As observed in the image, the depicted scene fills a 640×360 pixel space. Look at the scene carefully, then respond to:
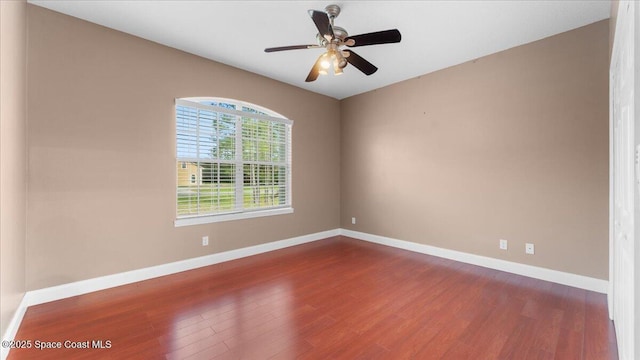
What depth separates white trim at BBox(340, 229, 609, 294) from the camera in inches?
112

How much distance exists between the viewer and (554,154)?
3076 millimetres

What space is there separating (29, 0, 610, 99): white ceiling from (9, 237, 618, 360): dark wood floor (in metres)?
2.78

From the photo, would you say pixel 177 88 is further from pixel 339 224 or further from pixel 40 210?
pixel 339 224

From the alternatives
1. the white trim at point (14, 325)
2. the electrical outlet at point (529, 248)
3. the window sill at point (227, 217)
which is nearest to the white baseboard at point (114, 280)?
the white trim at point (14, 325)

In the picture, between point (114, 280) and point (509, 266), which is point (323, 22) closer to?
point (114, 280)

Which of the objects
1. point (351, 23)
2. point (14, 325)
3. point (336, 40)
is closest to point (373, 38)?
point (336, 40)

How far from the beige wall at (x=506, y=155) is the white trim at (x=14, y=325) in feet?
14.3

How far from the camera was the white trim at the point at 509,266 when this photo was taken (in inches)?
112

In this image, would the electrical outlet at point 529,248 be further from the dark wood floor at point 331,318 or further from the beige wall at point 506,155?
the dark wood floor at point 331,318

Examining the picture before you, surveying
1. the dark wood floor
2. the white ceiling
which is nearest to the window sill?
the dark wood floor

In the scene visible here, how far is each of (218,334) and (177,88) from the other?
9.37 ft

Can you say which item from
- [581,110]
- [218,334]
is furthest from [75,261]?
[581,110]

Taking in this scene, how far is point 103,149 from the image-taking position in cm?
288

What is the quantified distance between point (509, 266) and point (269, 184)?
3517mm
